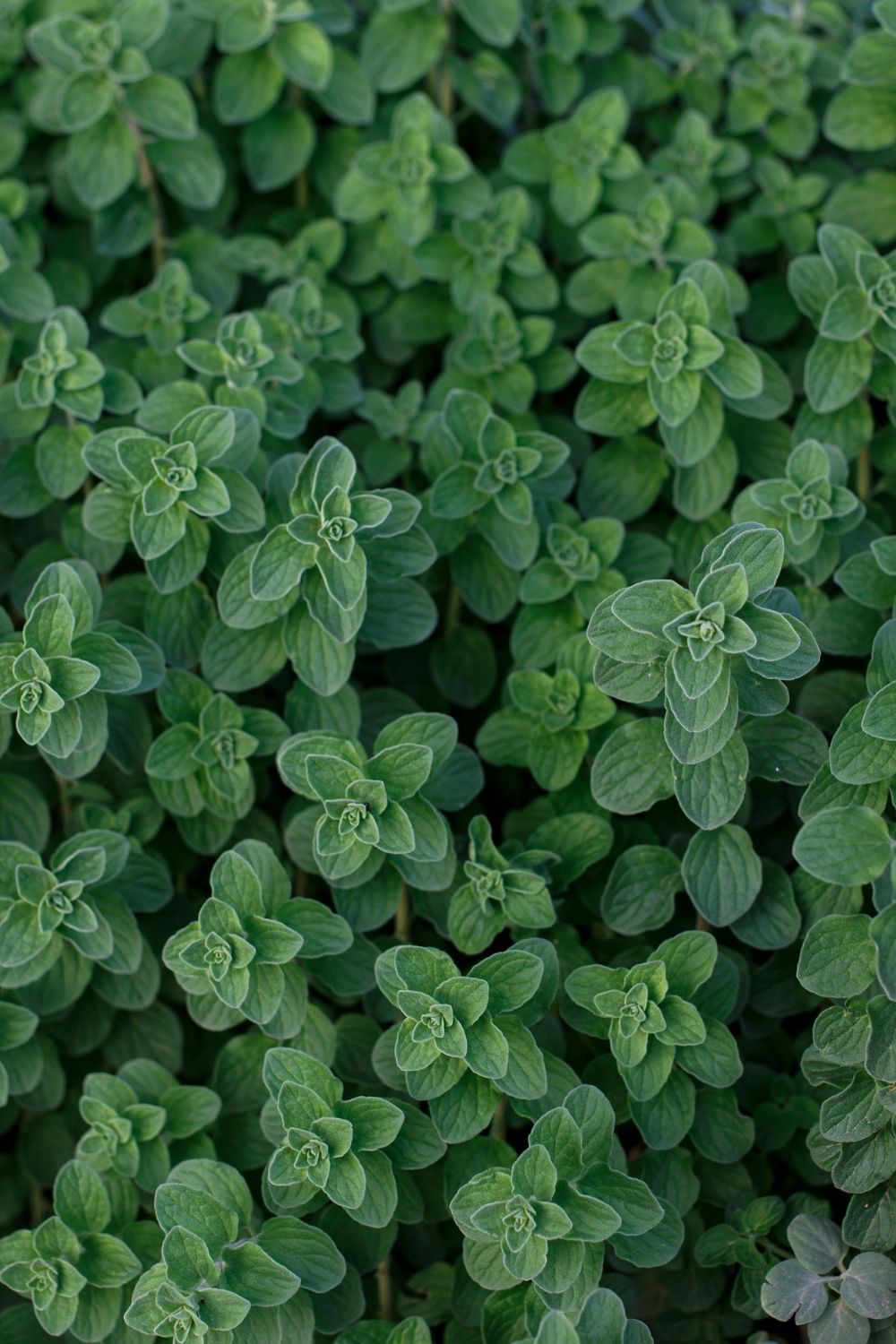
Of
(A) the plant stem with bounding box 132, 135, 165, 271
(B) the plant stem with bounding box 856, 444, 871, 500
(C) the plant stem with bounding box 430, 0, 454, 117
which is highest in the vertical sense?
(C) the plant stem with bounding box 430, 0, 454, 117

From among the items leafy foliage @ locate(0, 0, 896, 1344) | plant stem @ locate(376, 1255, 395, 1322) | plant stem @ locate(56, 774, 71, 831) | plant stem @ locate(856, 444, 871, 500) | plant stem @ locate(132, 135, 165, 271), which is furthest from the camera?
plant stem @ locate(132, 135, 165, 271)

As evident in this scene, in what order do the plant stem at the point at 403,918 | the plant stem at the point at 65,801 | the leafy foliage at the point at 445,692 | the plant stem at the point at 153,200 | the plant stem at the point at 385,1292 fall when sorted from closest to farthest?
the leafy foliage at the point at 445,692
the plant stem at the point at 385,1292
the plant stem at the point at 403,918
the plant stem at the point at 65,801
the plant stem at the point at 153,200

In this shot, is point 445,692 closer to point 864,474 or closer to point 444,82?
point 864,474

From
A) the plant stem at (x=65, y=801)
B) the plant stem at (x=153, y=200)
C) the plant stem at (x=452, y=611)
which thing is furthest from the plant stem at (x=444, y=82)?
the plant stem at (x=65, y=801)

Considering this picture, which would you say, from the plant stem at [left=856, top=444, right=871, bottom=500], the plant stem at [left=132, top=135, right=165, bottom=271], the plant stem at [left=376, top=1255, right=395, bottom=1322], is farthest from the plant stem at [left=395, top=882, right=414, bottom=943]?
the plant stem at [left=132, top=135, right=165, bottom=271]

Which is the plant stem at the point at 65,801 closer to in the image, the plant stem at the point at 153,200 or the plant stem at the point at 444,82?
the plant stem at the point at 153,200

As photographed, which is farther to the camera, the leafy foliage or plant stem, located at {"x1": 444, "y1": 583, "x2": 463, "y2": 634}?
plant stem, located at {"x1": 444, "y1": 583, "x2": 463, "y2": 634}

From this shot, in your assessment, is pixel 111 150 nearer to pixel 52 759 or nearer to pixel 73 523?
pixel 73 523

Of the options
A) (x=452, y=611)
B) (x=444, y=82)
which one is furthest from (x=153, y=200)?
(x=452, y=611)

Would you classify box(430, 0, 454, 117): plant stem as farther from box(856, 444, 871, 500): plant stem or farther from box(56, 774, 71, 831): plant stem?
box(56, 774, 71, 831): plant stem
